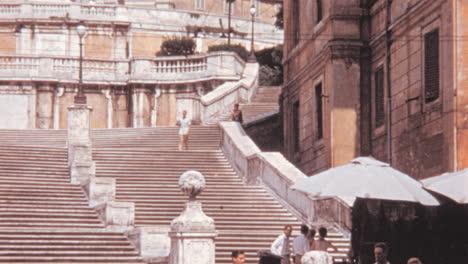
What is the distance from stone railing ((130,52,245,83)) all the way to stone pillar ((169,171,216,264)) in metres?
28.5

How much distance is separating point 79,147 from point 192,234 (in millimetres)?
10613

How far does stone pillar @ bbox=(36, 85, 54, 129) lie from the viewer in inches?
1928

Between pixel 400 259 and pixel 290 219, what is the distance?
7305 mm

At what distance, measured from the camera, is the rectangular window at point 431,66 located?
23.8 metres

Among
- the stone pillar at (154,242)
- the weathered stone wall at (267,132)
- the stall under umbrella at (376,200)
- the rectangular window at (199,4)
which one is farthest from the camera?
the rectangular window at (199,4)

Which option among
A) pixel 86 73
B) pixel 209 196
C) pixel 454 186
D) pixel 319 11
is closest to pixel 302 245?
pixel 454 186

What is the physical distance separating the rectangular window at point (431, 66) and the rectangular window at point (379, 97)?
3.85 m

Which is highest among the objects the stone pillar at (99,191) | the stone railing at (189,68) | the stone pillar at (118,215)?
the stone railing at (189,68)

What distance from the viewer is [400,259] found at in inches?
699

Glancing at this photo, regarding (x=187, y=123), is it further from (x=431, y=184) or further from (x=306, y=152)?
(x=431, y=184)

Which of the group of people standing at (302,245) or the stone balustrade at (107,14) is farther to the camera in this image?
the stone balustrade at (107,14)

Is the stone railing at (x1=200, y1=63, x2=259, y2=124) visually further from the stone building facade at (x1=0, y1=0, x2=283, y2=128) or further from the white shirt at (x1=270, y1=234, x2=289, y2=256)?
the white shirt at (x1=270, y1=234, x2=289, y2=256)

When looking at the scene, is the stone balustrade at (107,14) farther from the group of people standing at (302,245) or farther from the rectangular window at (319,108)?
the group of people standing at (302,245)

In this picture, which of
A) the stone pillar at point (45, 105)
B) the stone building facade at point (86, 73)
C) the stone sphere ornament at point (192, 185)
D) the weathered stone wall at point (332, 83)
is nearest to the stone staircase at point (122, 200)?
the weathered stone wall at point (332, 83)
